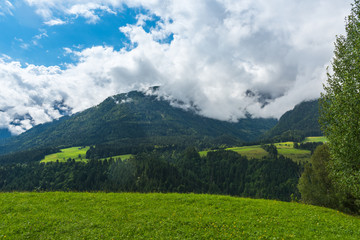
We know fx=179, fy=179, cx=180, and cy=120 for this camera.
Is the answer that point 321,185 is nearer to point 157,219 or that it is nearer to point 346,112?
point 346,112

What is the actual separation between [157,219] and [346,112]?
2377 centimetres

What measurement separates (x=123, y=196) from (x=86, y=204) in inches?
175

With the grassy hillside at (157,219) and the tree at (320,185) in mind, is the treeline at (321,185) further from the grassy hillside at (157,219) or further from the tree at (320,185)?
the grassy hillside at (157,219)

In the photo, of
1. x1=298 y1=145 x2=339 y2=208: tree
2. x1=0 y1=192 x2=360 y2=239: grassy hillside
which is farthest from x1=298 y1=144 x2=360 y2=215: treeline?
x1=0 y1=192 x2=360 y2=239: grassy hillside

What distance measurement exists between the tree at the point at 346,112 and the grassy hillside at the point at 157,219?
18.7 ft

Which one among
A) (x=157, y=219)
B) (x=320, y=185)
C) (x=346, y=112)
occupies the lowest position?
(x=320, y=185)

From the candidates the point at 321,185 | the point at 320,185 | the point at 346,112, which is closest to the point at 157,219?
the point at 346,112

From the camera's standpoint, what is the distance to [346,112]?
20469 mm

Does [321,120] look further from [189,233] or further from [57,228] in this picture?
[57,228]

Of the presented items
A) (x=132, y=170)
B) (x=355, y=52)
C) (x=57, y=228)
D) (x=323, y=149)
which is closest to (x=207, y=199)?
(x=57, y=228)

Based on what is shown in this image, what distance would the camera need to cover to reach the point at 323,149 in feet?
138

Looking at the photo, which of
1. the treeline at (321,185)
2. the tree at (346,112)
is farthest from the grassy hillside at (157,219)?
the treeline at (321,185)

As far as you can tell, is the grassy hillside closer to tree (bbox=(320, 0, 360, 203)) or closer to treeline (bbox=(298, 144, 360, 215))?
tree (bbox=(320, 0, 360, 203))

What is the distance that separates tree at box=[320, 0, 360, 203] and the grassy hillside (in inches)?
225
